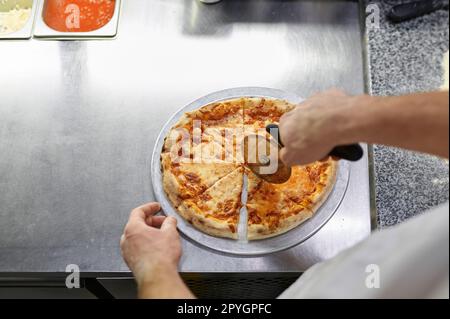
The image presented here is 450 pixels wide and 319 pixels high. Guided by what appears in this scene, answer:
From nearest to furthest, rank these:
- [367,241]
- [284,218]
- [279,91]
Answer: [367,241], [284,218], [279,91]

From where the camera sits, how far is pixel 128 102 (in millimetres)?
1944

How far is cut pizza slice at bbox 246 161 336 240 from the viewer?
1.60m

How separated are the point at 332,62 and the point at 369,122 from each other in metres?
0.98

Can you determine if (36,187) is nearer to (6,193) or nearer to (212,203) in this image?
(6,193)

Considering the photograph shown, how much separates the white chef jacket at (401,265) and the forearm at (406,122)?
0.14m

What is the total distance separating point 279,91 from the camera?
187cm

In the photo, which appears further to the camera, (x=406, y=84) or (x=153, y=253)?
(x=406, y=84)

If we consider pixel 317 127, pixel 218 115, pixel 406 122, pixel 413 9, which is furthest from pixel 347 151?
pixel 413 9

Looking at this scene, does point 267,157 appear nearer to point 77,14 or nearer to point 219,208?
point 219,208

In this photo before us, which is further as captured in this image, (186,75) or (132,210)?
(186,75)

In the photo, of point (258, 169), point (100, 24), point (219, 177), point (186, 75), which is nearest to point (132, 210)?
point (219, 177)

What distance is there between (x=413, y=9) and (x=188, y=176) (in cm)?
104

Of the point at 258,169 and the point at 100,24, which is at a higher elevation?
the point at 100,24

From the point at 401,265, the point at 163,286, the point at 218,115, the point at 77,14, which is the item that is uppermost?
the point at 77,14
